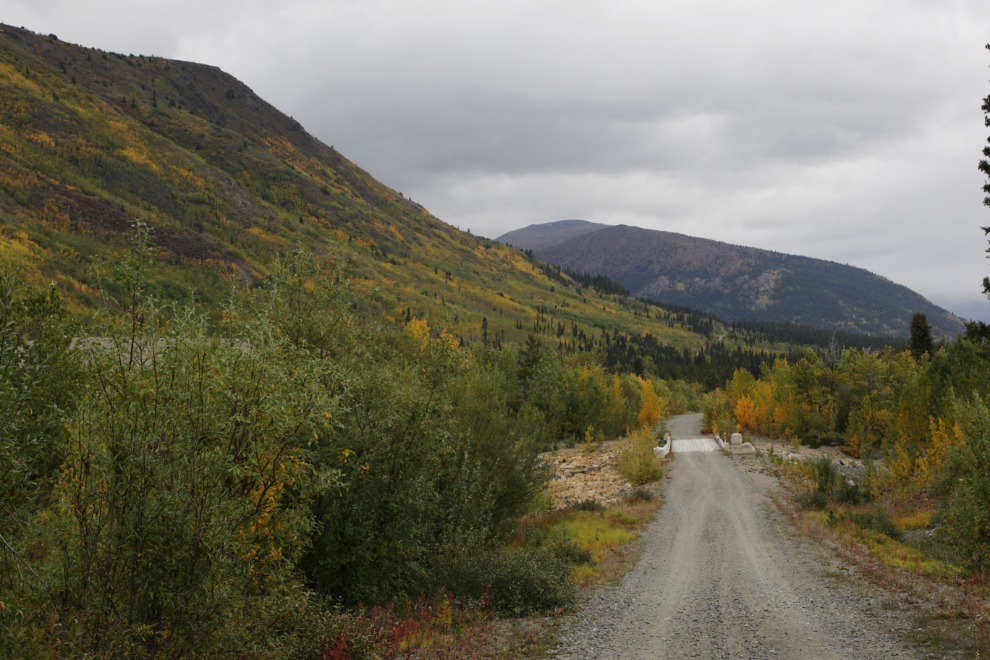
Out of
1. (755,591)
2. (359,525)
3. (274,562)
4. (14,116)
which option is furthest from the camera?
(14,116)

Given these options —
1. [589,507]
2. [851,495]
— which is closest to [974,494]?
[851,495]

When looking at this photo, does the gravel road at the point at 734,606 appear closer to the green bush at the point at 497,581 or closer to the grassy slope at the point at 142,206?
the green bush at the point at 497,581

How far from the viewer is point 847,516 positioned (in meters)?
16.8

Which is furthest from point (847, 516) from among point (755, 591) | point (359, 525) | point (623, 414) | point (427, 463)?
point (623, 414)

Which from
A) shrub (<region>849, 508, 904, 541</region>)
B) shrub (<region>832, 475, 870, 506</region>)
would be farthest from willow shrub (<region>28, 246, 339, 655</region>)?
shrub (<region>832, 475, 870, 506</region>)

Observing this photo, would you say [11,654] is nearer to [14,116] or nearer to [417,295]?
[417,295]

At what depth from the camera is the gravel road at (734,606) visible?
27.6 ft

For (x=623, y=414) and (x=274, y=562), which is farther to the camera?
(x=623, y=414)

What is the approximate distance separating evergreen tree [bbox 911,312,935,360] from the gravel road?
169 feet

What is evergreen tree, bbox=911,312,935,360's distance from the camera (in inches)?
2125

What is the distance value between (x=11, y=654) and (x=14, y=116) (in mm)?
→ 174264

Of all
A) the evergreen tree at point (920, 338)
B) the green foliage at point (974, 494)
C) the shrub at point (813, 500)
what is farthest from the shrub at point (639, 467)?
the evergreen tree at point (920, 338)

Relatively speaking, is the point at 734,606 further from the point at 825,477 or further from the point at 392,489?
the point at 825,477

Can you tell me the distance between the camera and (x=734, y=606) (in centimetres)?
1042
